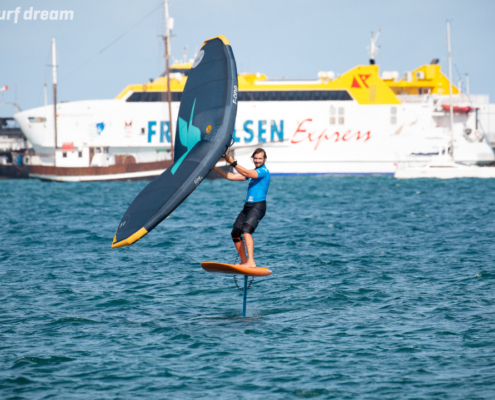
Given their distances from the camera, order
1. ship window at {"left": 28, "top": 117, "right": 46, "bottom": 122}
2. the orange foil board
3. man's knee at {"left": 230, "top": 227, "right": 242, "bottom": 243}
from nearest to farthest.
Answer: the orange foil board, man's knee at {"left": 230, "top": 227, "right": 242, "bottom": 243}, ship window at {"left": 28, "top": 117, "right": 46, "bottom": 122}

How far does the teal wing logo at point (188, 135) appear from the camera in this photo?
33.2 ft

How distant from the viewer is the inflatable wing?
29.8 feet

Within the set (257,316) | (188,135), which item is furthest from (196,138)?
(257,316)

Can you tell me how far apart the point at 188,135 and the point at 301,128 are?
4578 centimetres

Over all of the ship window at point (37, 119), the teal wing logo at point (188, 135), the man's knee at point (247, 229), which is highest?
the ship window at point (37, 119)

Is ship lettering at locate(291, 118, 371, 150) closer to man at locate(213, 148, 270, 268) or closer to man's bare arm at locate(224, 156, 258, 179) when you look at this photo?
man at locate(213, 148, 270, 268)

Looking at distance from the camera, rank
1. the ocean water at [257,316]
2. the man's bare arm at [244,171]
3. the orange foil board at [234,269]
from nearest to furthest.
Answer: the ocean water at [257,316] < the man's bare arm at [244,171] < the orange foil board at [234,269]

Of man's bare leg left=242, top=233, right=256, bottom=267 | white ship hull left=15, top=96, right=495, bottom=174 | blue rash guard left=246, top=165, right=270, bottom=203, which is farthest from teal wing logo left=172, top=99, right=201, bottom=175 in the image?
white ship hull left=15, top=96, right=495, bottom=174

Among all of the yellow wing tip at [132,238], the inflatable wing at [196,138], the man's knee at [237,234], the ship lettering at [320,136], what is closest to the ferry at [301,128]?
the ship lettering at [320,136]

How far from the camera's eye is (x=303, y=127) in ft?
183

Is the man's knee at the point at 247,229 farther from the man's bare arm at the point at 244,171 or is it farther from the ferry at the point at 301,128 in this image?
the ferry at the point at 301,128

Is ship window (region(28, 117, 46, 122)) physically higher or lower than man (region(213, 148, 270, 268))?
higher

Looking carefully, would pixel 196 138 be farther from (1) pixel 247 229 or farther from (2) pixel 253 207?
(1) pixel 247 229

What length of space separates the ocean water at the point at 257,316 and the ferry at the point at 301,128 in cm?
3256
